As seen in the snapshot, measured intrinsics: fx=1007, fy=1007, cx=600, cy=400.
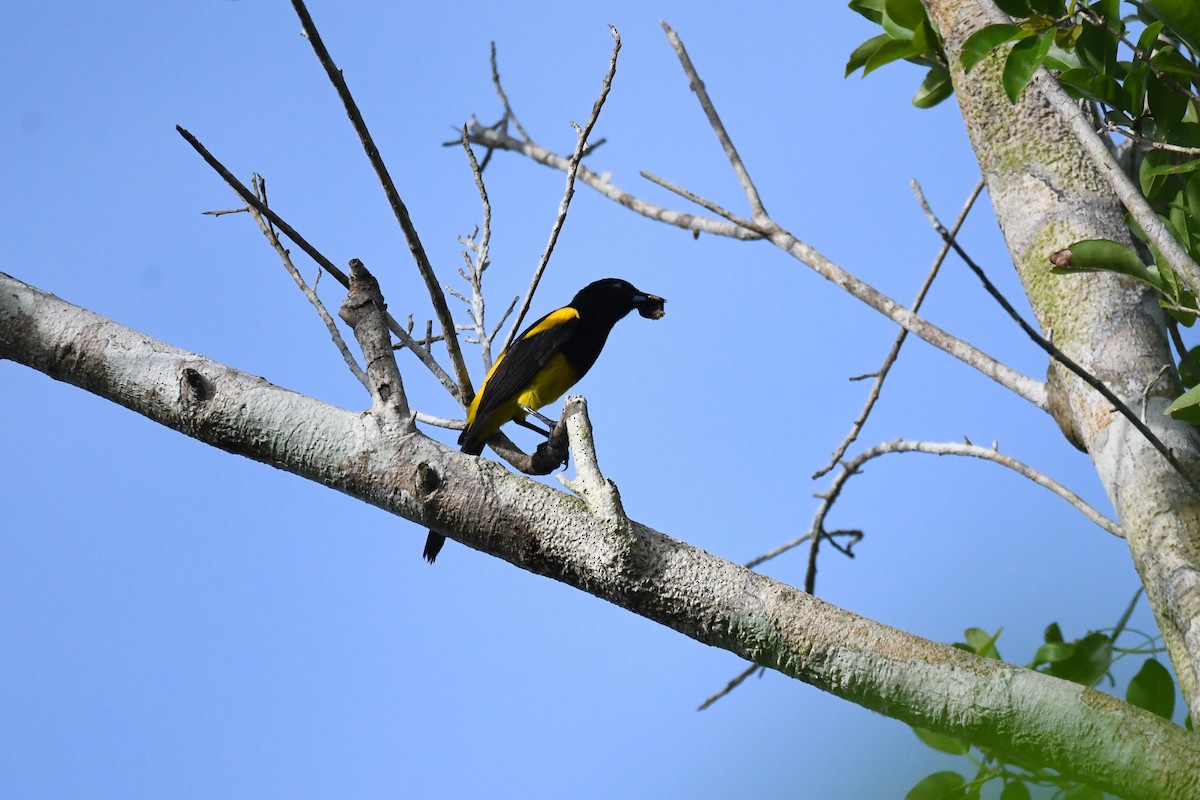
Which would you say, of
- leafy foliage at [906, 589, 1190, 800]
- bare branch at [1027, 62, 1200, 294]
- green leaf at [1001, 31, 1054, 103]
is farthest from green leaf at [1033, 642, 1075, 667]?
green leaf at [1001, 31, 1054, 103]

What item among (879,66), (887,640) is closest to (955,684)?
(887,640)

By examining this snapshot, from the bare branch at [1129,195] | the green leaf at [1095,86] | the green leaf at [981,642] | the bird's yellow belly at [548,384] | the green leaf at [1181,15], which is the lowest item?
the green leaf at [981,642]

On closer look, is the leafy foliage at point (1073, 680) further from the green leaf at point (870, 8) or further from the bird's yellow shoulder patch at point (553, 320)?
the bird's yellow shoulder patch at point (553, 320)

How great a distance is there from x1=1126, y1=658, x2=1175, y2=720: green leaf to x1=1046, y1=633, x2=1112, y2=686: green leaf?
0.46ft

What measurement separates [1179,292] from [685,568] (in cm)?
136

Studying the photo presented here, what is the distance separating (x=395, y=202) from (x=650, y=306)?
10.3 feet

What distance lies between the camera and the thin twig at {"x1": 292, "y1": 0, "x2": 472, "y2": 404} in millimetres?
2025

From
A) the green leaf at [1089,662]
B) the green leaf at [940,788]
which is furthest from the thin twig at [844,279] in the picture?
the green leaf at [940,788]

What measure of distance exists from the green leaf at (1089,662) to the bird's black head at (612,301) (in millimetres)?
2969

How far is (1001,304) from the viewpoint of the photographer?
157 cm

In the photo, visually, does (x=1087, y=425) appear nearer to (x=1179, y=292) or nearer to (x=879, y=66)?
(x=1179, y=292)

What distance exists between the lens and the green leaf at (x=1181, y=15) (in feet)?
7.74

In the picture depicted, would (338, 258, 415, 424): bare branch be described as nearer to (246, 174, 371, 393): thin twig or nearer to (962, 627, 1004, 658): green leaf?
(246, 174, 371, 393): thin twig

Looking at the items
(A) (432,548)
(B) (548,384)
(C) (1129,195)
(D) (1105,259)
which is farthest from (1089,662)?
(B) (548,384)
